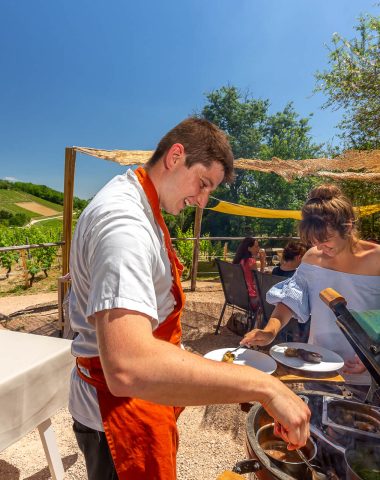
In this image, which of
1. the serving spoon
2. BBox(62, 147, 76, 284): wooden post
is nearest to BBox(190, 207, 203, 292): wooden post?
BBox(62, 147, 76, 284): wooden post

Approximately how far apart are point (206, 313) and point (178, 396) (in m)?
6.03

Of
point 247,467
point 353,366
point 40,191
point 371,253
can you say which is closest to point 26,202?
point 40,191

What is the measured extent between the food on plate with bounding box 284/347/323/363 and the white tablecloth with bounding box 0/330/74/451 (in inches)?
50.2

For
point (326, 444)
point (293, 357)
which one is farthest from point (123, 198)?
point (293, 357)

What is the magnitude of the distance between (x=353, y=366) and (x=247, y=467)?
109cm

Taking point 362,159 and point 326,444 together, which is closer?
point 326,444

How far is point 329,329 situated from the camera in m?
1.91

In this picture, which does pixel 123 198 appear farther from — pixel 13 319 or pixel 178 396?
pixel 13 319

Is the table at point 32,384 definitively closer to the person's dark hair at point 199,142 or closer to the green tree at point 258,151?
the person's dark hair at point 199,142

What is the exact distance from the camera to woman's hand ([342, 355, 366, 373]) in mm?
1738

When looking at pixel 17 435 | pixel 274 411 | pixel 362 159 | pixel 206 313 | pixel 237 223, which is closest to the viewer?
pixel 274 411

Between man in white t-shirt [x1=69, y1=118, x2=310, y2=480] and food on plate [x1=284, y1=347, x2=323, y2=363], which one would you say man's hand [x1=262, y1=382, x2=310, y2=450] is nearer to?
man in white t-shirt [x1=69, y1=118, x2=310, y2=480]

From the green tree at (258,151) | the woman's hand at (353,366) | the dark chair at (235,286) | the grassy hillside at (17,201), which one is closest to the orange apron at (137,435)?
the woman's hand at (353,366)

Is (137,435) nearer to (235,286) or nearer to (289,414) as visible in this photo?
(289,414)
